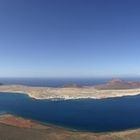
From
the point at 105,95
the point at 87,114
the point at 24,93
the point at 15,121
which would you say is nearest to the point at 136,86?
the point at 105,95

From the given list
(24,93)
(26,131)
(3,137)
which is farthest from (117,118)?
(24,93)

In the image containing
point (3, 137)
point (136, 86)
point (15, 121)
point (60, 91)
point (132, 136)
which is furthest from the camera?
point (136, 86)

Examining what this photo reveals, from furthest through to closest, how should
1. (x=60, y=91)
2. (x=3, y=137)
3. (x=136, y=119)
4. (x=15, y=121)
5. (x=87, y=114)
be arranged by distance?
(x=60, y=91) → (x=87, y=114) → (x=136, y=119) → (x=15, y=121) → (x=3, y=137)

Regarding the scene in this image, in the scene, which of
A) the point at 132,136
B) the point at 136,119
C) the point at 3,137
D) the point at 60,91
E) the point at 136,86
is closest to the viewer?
the point at 3,137

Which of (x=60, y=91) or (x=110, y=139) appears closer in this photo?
(x=110, y=139)

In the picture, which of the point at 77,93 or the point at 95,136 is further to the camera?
the point at 77,93

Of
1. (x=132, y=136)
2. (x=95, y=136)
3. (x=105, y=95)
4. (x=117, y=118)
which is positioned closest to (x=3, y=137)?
(x=95, y=136)

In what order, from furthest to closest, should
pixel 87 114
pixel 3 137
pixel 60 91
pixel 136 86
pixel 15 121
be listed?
pixel 136 86
pixel 60 91
pixel 87 114
pixel 15 121
pixel 3 137

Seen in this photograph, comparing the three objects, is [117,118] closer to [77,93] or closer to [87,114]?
[87,114]

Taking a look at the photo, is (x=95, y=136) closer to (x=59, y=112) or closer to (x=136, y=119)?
(x=136, y=119)
